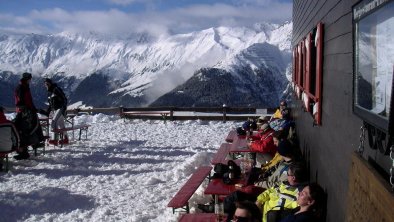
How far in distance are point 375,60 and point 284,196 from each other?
2.17 metres

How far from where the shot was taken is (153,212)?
5.93 m

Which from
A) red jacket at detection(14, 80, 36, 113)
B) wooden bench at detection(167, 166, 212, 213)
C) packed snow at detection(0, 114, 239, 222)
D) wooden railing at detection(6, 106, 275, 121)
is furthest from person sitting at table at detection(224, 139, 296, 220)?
wooden railing at detection(6, 106, 275, 121)

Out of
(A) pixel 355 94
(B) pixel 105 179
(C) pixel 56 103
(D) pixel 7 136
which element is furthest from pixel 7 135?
(A) pixel 355 94

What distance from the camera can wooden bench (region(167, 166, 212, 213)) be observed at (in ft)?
16.3

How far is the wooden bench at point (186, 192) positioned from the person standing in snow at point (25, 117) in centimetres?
402

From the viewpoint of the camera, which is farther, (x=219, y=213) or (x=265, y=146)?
(x=265, y=146)

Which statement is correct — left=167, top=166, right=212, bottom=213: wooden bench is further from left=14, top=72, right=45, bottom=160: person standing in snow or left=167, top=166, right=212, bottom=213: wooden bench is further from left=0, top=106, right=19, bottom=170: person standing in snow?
left=14, top=72, right=45, bottom=160: person standing in snow

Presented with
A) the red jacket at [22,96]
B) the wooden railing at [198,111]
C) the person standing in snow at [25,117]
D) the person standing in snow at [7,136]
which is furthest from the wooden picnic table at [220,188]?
the wooden railing at [198,111]

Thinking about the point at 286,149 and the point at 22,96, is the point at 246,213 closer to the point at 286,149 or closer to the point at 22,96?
the point at 286,149

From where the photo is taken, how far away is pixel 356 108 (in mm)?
2428

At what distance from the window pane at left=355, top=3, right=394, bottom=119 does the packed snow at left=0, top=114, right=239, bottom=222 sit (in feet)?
12.7

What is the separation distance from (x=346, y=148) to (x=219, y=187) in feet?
8.06

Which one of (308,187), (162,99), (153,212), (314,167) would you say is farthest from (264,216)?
(162,99)

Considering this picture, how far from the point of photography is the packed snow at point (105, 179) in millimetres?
5977
